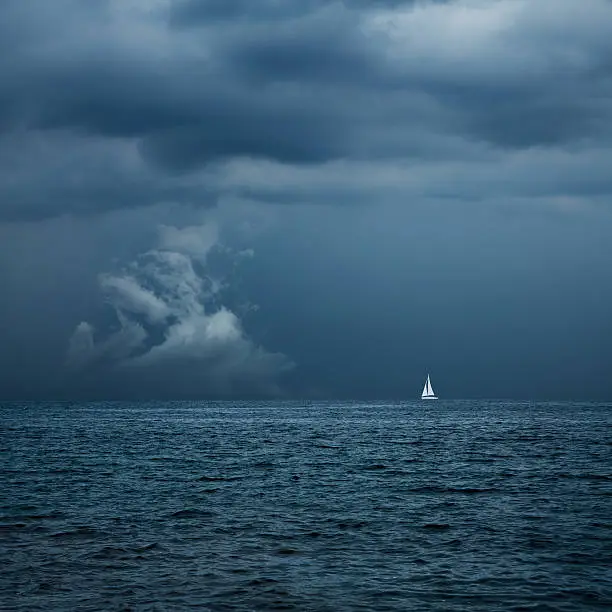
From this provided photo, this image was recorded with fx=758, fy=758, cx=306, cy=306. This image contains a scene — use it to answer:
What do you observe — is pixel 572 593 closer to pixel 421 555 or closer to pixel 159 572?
pixel 421 555

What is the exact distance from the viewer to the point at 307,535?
102 feet

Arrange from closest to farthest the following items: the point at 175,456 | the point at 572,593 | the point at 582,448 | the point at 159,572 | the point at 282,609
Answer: the point at 282,609 < the point at 572,593 < the point at 159,572 < the point at 175,456 < the point at 582,448

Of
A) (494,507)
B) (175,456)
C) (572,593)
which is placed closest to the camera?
(572,593)

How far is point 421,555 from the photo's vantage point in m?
27.6

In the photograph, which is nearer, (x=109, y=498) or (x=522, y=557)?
(x=522, y=557)

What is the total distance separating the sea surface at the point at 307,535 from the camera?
2245cm

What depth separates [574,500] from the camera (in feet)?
133

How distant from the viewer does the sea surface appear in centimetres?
2245

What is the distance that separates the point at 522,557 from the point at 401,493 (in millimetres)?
16378

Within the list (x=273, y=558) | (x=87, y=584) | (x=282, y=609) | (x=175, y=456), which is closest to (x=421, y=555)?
(x=273, y=558)

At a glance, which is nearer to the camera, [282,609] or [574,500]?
[282,609]

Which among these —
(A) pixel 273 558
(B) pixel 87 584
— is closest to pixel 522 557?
(A) pixel 273 558

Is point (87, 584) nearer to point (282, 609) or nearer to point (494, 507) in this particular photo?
point (282, 609)

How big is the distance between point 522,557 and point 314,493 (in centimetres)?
1755
